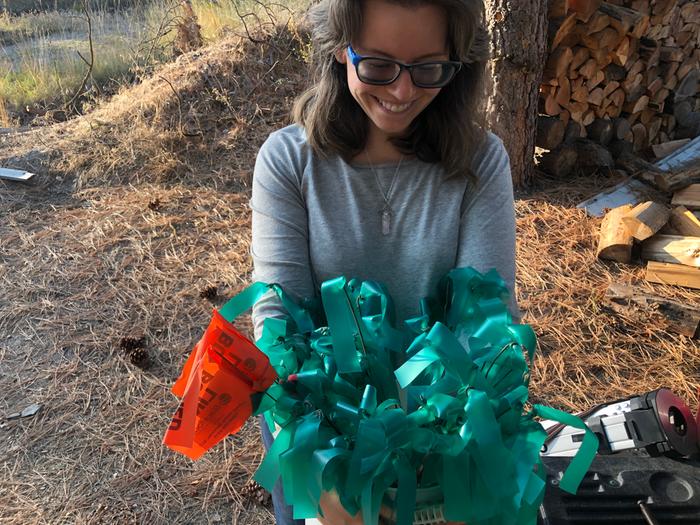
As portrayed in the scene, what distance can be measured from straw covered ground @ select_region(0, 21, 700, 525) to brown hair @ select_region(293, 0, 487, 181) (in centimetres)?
138

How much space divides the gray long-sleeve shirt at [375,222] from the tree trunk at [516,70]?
82.0 inches

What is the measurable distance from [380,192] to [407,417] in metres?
0.64

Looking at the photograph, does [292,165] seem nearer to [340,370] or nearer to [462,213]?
[462,213]

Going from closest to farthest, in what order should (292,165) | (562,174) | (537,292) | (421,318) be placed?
(421,318) → (292,165) → (537,292) → (562,174)

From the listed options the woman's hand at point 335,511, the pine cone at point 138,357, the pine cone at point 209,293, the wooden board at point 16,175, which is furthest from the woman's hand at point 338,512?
the wooden board at point 16,175

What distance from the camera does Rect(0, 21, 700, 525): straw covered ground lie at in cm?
219

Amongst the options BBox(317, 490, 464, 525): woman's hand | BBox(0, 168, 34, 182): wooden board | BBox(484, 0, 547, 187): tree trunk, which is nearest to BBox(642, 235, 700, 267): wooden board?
BBox(484, 0, 547, 187): tree trunk

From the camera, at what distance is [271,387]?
1015 mm

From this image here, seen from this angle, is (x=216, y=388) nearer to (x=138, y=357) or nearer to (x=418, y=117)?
(x=418, y=117)

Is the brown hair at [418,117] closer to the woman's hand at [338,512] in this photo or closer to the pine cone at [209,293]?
the woman's hand at [338,512]

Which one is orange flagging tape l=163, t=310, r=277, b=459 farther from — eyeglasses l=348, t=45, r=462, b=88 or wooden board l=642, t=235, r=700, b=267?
wooden board l=642, t=235, r=700, b=267

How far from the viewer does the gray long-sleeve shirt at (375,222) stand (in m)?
1.38

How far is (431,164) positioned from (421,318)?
404mm

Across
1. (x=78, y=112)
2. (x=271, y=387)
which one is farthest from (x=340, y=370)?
(x=78, y=112)
